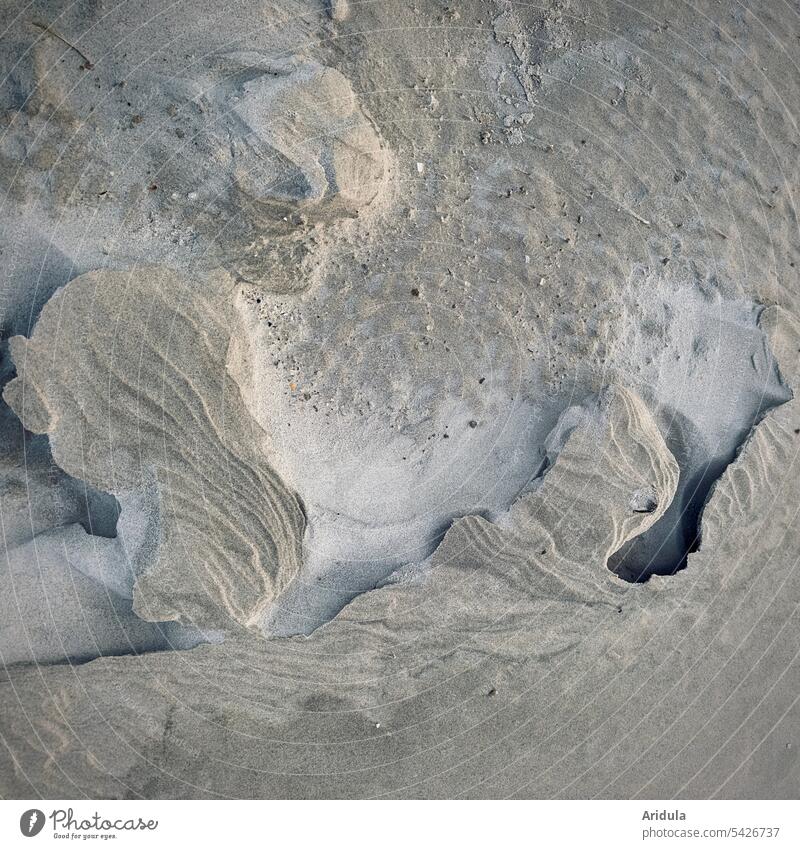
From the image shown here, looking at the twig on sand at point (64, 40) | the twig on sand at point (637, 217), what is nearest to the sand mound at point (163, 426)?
the twig on sand at point (64, 40)

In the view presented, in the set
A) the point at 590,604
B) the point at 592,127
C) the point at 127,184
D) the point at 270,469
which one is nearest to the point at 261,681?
the point at 270,469

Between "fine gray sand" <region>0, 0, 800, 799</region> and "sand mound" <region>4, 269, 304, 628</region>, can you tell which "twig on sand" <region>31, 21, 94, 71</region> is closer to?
"fine gray sand" <region>0, 0, 800, 799</region>

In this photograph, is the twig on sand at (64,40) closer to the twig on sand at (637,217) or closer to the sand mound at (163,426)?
the sand mound at (163,426)

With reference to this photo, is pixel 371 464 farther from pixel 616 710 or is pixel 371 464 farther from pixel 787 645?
pixel 787 645

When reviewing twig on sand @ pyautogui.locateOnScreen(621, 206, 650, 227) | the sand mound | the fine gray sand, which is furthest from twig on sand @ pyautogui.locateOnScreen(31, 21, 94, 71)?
twig on sand @ pyautogui.locateOnScreen(621, 206, 650, 227)

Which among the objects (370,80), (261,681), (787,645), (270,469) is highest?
(370,80)
